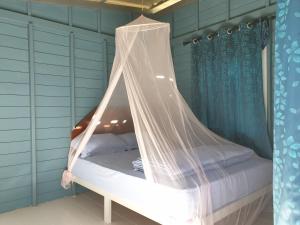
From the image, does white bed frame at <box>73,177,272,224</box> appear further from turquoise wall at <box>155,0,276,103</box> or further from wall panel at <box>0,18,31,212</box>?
turquoise wall at <box>155,0,276,103</box>

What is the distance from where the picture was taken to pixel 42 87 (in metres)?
3.58

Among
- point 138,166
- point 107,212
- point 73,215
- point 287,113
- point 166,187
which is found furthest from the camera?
point 73,215

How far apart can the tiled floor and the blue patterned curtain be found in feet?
5.18

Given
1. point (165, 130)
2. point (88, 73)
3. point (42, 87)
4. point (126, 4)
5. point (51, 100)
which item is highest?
point (126, 4)

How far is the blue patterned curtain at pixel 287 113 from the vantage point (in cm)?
130

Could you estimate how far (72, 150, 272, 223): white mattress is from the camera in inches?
81.2


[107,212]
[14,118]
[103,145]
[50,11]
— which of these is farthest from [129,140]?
[50,11]

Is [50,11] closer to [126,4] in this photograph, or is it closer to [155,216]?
[126,4]

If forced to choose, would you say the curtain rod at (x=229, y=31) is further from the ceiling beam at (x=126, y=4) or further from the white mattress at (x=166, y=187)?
the white mattress at (x=166, y=187)

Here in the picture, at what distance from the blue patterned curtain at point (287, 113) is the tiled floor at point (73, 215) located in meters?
1.58

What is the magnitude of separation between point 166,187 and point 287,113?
1196 mm

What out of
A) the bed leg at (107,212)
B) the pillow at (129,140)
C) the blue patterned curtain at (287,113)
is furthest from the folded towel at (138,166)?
the blue patterned curtain at (287,113)

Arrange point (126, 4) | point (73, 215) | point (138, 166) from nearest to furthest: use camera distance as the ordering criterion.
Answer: point (138, 166), point (73, 215), point (126, 4)

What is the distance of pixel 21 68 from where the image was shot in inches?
133
